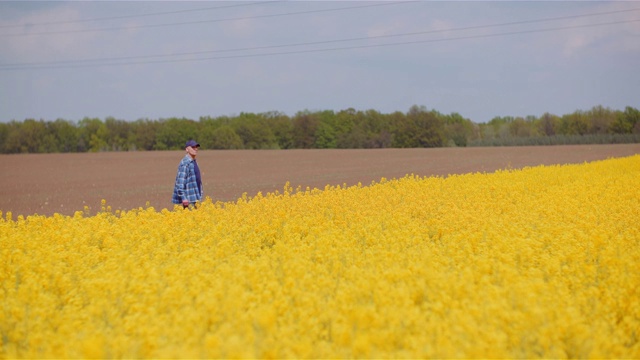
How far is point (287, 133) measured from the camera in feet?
252

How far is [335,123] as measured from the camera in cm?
8175

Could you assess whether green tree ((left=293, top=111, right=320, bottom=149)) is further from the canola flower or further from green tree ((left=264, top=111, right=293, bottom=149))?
the canola flower

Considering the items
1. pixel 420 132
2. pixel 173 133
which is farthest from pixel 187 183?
pixel 420 132

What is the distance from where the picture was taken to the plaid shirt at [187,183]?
12.6 meters

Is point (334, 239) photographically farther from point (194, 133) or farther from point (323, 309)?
point (194, 133)

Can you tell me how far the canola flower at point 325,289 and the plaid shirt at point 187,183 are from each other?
215cm

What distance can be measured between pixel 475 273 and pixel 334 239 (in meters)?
2.26

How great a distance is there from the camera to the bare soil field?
21.1 metres

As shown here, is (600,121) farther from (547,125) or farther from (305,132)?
(305,132)

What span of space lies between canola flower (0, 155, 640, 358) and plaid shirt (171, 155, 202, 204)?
2150 mm

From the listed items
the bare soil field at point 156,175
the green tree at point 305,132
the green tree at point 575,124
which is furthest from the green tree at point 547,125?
the bare soil field at point 156,175

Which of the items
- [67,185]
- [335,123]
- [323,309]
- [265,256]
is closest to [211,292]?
[323,309]

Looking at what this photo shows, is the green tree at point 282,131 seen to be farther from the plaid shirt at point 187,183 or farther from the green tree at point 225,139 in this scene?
the plaid shirt at point 187,183

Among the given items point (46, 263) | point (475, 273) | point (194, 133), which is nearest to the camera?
point (475, 273)
